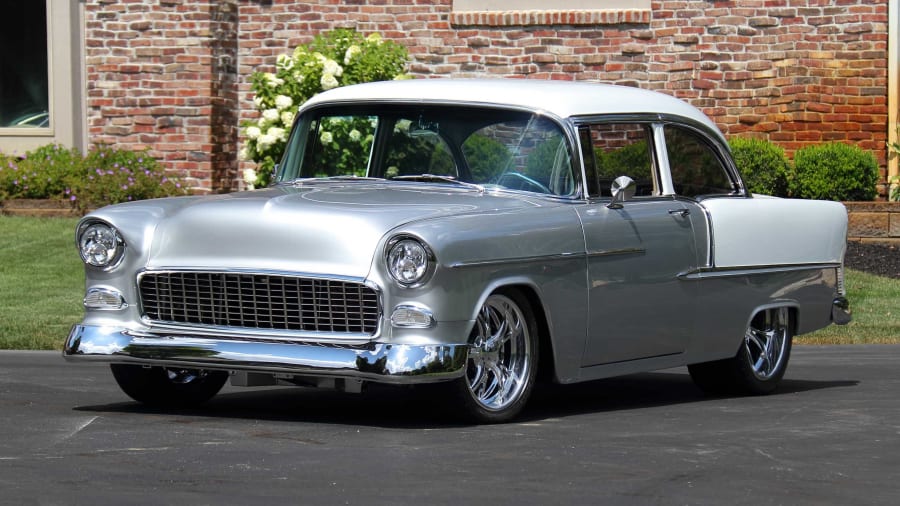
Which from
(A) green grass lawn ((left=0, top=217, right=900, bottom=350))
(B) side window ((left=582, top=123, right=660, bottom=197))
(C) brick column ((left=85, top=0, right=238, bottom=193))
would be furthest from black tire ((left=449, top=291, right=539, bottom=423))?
(C) brick column ((left=85, top=0, right=238, bottom=193))

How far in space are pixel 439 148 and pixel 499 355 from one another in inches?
53.9

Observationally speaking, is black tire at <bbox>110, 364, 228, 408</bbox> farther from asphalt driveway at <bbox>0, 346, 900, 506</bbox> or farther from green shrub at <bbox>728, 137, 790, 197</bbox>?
green shrub at <bbox>728, 137, 790, 197</bbox>

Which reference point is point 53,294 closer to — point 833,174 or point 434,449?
point 434,449

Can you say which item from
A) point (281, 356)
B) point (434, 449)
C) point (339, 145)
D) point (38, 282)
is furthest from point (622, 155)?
point (38, 282)

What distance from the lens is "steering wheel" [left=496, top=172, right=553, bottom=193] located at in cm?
856

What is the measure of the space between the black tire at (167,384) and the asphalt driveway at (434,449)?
3.4 inches

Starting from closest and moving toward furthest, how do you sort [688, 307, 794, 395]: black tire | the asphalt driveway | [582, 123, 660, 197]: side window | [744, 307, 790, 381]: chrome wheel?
the asphalt driveway, [582, 123, 660, 197]: side window, [688, 307, 794, 395]: black tire, [744, 307, 790, 381]: chrome wheel

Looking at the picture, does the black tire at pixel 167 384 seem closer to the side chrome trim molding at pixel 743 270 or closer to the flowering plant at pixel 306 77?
the side chrome trim molding at pixel 743 270

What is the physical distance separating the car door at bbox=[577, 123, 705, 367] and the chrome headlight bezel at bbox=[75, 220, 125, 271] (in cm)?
227

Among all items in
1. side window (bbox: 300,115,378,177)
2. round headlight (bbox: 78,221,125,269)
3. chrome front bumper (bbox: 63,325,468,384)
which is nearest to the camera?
chrome front bumper (bbox: 63,325,468,384)

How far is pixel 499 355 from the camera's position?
7.95 m

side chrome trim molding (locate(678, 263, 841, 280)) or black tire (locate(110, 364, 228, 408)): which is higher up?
side chrome trim molding (locate(678, 263, 841, 280))

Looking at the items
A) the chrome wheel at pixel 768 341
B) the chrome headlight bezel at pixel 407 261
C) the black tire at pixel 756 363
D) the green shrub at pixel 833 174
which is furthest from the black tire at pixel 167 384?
the green shrub at pixel 833 174

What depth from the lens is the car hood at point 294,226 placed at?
24.6 ft
